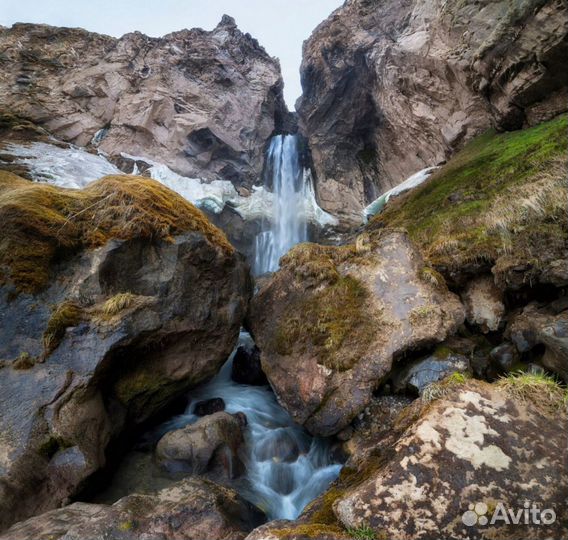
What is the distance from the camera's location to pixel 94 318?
5.50 metres

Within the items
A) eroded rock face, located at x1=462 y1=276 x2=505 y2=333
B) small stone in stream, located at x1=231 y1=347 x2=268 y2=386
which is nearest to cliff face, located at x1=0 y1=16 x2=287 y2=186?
small stone in stream, located at x1=231 y1=347 x2=268 y2=386

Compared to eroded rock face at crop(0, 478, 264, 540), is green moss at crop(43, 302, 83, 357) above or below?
above

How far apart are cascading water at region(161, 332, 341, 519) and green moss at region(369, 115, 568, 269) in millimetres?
4532

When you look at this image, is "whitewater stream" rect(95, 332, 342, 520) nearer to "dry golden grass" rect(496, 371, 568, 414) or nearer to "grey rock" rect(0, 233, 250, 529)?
"grey rock" rect(0, 233, 250, 529)

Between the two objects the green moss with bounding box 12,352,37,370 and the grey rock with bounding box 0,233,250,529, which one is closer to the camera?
the grey rock with bounding box 0,233,250,529

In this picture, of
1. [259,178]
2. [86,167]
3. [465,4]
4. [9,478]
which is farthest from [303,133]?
[9,478]

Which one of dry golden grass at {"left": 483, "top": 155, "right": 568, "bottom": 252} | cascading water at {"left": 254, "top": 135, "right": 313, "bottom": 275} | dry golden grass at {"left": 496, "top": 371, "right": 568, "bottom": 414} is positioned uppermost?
cascading water at {"left": 254, "top": 135, "right": 313, "bottom": 275}

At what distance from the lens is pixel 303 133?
3288 cm

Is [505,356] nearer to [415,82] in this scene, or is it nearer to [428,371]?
[428,371]

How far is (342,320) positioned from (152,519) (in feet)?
13.2

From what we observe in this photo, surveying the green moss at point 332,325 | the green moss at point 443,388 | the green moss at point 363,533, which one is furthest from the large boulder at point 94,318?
the green moss at point 443,388

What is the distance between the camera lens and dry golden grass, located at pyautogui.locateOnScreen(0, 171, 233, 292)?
5.64 metres

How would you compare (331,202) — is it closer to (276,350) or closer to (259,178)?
(259,178)

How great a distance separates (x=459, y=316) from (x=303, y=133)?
30598mm
